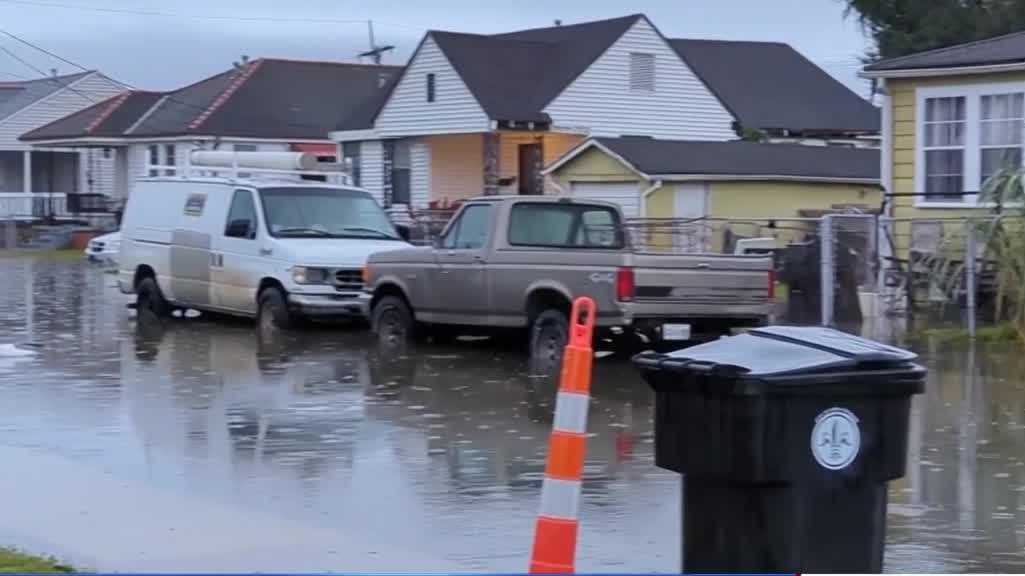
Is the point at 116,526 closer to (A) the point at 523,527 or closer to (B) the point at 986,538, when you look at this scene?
(A) the point at 523,527

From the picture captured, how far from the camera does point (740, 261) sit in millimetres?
17203

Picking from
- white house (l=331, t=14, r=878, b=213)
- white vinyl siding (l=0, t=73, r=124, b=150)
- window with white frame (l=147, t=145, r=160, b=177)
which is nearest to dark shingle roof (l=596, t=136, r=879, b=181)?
white house (l=331, t=14, r=878, b=213)

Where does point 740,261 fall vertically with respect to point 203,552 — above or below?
above

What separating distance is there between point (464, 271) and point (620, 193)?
15572mm

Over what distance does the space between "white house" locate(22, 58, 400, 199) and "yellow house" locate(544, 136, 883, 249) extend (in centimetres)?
1763

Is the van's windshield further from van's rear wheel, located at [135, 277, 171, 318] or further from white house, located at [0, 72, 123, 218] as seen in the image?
white house, located at [0, 72, 123, 218]

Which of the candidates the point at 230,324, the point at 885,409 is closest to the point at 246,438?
the point at 885,409

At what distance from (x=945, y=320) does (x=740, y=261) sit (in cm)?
430

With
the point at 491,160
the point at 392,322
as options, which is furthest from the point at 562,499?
the point at 491,160

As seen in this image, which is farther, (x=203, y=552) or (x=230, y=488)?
(x=230, y=488)

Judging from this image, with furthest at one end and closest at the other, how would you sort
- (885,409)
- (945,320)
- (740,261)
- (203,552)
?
(945,320)
(740,261)
(203,552)
(885,409)

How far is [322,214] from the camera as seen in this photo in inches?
848

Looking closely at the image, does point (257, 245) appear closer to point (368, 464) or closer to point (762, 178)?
point (368, 464)

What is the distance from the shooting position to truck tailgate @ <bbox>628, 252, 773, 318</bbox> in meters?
16.6
